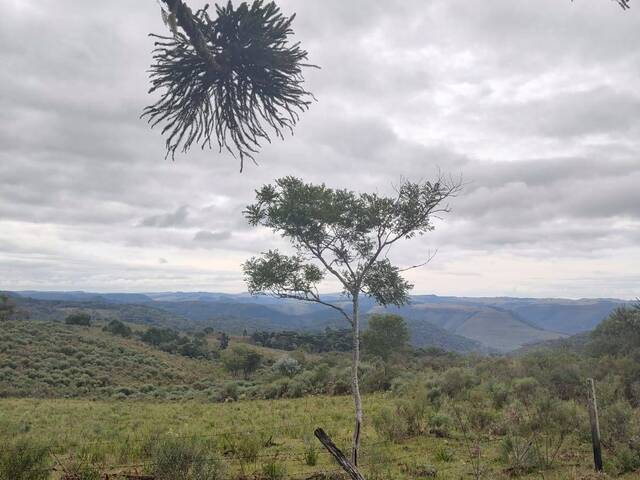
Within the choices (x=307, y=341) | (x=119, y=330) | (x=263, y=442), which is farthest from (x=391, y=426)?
(x=307, y=341)

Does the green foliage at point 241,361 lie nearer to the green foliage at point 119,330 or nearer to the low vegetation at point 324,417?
the low vegetation at point 324,417

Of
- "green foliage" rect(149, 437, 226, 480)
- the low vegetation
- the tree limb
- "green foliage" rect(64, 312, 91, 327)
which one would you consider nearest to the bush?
the low vegetation

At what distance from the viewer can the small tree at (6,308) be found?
62.0m

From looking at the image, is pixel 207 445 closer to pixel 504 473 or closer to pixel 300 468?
pixel 300 468

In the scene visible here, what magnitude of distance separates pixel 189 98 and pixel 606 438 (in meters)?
12.9

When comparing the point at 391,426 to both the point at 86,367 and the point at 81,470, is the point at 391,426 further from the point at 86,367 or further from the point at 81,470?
the point at 86,367

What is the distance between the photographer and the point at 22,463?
26.4ft

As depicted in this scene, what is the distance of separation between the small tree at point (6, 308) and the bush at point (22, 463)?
62.7 metres

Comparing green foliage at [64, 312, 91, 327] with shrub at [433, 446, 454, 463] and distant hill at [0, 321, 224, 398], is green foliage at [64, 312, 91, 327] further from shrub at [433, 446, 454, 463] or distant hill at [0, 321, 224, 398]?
shrub at [433, 446, 454, 463]

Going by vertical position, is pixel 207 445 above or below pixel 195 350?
above

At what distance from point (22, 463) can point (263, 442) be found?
7587 mm

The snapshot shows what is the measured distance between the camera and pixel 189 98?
4.88 m

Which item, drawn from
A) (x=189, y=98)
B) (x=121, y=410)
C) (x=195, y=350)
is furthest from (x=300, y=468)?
(x=195, y=350)

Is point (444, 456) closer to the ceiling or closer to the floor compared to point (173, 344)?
Answer: closer to the ceiling
